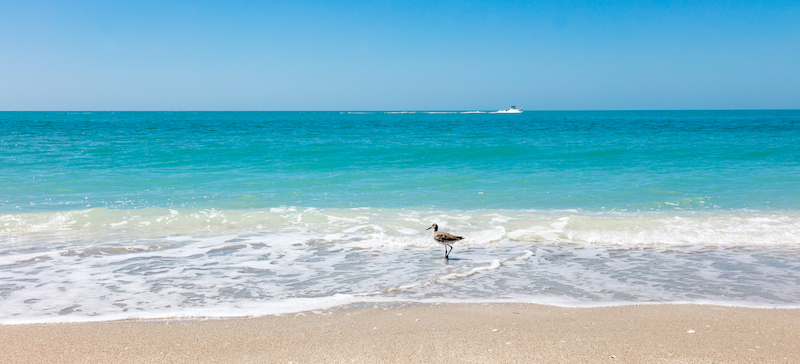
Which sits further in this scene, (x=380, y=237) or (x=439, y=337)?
(x=380, y=237)

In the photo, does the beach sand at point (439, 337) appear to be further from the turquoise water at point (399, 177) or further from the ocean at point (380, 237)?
the turquoise water at point (399, 177)

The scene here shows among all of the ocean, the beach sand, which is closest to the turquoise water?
the ocean

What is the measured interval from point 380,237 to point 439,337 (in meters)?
4.71

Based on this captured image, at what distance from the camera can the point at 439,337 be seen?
4316mm


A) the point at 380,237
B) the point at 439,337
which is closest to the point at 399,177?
the point at 380,237

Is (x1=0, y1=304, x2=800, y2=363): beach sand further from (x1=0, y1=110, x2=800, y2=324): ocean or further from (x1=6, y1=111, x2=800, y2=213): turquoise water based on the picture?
(x1=6, y1=111, x2=800, y2=213): turquoise water

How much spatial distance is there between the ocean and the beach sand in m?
0.40

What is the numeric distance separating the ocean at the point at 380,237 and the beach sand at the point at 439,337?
398mm

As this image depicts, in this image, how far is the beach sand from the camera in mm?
3926

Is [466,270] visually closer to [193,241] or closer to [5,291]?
[193,241]

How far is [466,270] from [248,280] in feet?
9.34

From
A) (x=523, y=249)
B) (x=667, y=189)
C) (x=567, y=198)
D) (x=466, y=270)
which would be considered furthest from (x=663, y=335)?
(x=667, y=189)

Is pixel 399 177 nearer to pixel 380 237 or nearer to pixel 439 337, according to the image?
pixel 380 237

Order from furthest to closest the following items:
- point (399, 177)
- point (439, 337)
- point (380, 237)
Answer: point (399, 177)
point (380, 237)
point (439, 337)
